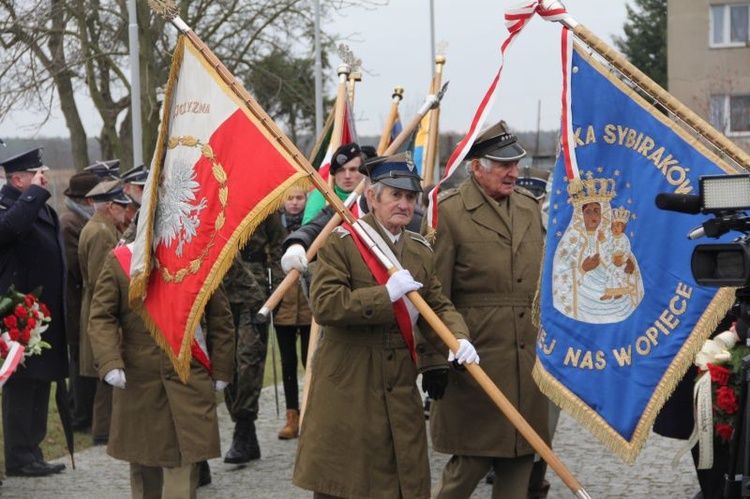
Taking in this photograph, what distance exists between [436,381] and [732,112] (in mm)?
26615

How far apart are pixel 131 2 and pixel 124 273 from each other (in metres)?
8.80

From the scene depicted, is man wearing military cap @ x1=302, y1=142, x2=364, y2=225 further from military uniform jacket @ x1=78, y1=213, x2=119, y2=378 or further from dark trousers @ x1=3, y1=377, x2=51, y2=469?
dark trousers @ x1=3, y1=377, x2=51, y2=469

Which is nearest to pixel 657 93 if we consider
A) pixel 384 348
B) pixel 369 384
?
pixel 384 348

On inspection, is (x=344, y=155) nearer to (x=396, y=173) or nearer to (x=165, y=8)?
(x=165, y=8)

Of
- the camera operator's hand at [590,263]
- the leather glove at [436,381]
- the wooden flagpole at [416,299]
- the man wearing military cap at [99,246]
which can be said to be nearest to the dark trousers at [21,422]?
the man wearing military cap at [99,246]

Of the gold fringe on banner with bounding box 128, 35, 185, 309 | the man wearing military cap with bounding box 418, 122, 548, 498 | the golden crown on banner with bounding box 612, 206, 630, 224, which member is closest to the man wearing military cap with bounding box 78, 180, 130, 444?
the gold fringe on banner with bounding box 128, 35, 185, 309

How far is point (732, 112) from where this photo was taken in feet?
101

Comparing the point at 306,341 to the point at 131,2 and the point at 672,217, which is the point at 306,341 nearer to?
the point at 672,217

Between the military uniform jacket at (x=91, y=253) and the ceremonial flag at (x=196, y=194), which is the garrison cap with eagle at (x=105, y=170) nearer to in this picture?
the military uniform jacket at (x=91, y=253)

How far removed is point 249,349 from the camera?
898cm

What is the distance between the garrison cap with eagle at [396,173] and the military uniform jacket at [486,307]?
69cm

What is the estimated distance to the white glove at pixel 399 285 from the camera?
5.50m

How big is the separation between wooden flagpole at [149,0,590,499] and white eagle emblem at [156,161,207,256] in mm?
528

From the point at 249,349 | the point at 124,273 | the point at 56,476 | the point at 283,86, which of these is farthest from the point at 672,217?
the point at 283,86
